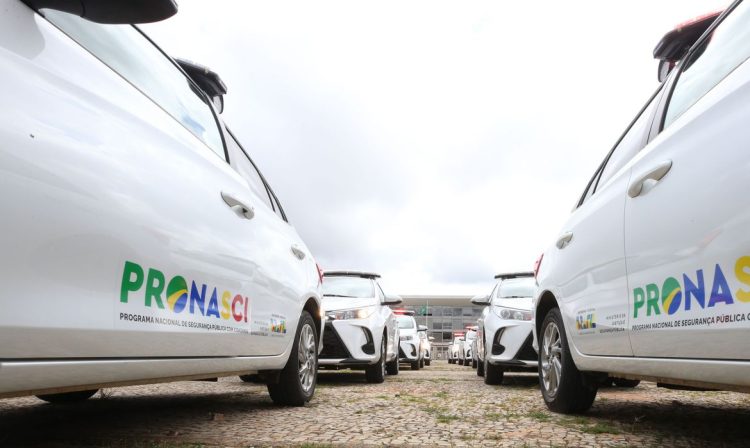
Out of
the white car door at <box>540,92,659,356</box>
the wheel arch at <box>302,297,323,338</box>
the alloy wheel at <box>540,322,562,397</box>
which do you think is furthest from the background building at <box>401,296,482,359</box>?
the white car door at <box>540,92,659,356</box>

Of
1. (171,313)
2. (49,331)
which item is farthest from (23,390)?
(171,313)

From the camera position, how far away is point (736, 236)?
2002 mm

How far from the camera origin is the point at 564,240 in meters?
4.20

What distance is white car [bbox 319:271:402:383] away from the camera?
7.75 meters

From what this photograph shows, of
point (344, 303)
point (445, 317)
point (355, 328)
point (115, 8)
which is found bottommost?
point (355, 328)

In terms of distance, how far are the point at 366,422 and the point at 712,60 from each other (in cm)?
264

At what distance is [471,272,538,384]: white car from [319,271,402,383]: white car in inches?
57.7

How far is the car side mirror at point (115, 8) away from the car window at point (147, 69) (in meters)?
0.21

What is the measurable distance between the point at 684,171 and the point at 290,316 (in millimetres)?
2724

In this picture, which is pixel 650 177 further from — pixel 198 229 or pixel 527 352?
pixel 527 352

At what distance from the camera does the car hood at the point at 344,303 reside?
7977 mm

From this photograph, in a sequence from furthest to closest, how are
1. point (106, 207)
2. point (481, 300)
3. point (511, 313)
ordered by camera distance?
point (481, 300) < point (511, 313) < point (106, 207)

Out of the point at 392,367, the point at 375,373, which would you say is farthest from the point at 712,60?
the point at 392,367

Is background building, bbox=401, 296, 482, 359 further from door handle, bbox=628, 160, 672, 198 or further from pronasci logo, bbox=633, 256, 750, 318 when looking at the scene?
pronasci logo, bbox=633, 256, 750, 318
